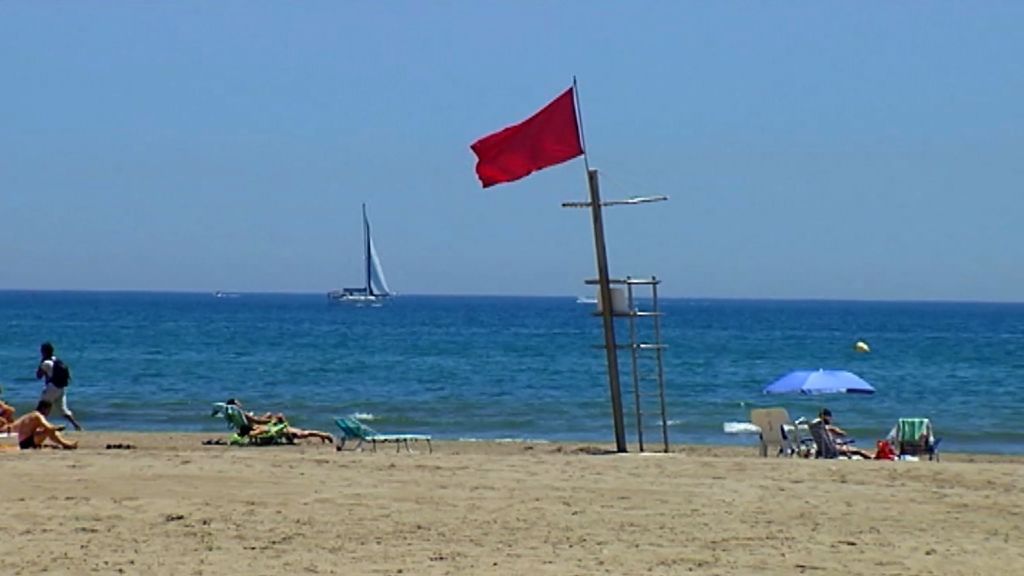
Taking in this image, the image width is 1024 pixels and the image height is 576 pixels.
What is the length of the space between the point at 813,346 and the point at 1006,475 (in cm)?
5829

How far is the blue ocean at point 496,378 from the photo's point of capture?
28938 millimetres

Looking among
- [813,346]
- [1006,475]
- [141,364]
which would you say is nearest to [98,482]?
[1006,475]

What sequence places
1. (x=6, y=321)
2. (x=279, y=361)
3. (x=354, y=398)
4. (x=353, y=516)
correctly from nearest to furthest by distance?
(x=353, y=516)
(x=354, y=398)
(x=279, y=361)
(x=6, y=321)

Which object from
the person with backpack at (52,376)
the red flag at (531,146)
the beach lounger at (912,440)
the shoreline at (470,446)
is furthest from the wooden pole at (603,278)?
the person with backpack at (52,376)

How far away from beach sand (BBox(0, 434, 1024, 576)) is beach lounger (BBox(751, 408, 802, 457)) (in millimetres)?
3258

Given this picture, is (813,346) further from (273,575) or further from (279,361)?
(273,575)

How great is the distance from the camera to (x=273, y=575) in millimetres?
8898

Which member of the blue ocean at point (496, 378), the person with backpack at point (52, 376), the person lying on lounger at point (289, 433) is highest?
the person with backpack at point (52, 376)

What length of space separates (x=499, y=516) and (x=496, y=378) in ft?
109

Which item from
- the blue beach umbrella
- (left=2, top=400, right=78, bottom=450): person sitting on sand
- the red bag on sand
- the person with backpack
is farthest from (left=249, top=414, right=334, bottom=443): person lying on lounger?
the red bag on sand

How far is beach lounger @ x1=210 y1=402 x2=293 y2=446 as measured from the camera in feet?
66.1

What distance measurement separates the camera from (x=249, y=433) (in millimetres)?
20359

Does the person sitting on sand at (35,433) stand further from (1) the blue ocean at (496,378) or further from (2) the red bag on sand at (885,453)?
(1) the blue ocean at (496,378)

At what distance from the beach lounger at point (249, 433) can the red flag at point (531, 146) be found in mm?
5295
